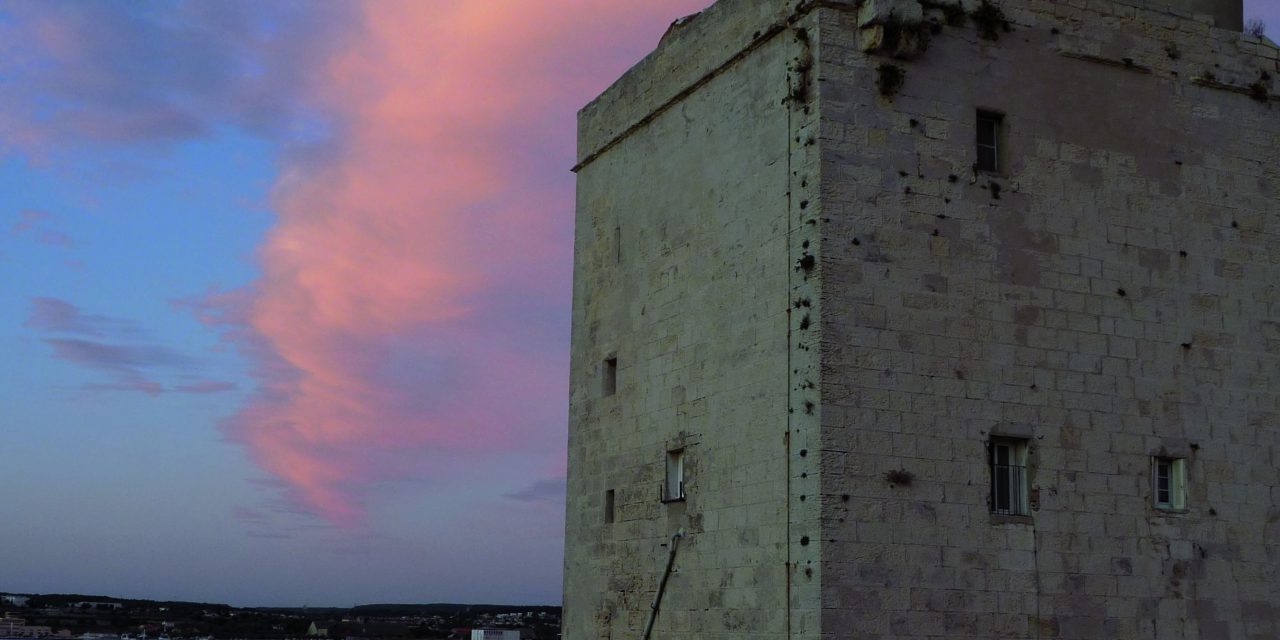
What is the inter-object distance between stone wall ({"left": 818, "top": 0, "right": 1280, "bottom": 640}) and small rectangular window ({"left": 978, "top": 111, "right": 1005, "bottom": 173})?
141 millimetres

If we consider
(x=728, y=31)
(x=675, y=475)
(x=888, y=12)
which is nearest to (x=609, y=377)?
(x=675, y=475)

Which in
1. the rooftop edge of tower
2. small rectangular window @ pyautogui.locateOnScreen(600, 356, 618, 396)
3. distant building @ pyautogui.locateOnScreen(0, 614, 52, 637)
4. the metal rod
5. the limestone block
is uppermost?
the rooftop edge of tower

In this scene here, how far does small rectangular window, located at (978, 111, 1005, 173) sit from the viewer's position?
17375 mm

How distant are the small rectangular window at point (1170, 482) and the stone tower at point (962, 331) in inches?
1.8

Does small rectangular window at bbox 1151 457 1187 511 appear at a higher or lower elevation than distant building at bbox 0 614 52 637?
higher

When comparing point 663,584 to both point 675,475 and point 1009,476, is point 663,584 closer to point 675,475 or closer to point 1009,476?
point 675,475

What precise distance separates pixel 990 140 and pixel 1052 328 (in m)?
2.53

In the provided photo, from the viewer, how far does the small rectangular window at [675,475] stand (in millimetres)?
18562

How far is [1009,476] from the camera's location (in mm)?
16578

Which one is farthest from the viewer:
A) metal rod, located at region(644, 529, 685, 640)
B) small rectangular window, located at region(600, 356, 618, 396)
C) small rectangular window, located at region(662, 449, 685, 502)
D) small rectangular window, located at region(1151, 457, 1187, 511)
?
small rectangular window, located at region(600, 356, 618, 396)

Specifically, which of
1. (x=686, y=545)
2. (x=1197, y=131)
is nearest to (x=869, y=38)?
(x=1197, y=131)

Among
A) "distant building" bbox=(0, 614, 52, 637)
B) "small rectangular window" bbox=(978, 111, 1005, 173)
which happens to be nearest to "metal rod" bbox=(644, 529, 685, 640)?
"small rectangular window" bbox=(978, 111, 1005, 173)

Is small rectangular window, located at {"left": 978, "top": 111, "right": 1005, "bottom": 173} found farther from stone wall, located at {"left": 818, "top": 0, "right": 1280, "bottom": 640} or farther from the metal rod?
the metal rod

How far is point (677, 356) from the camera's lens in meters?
18.9
